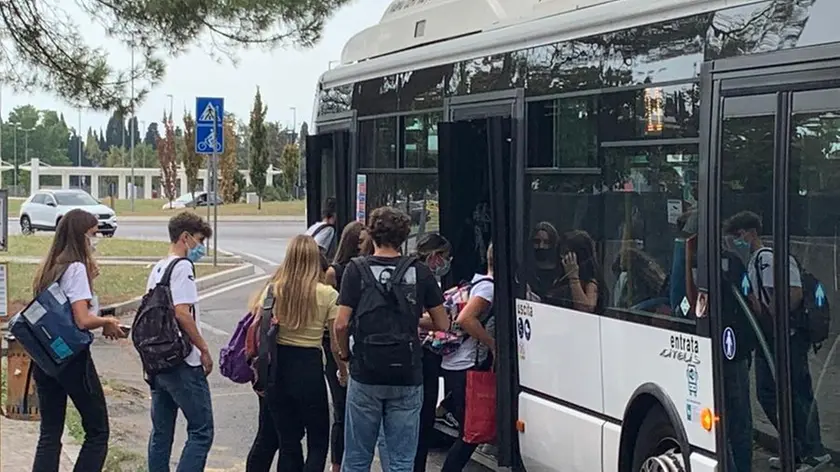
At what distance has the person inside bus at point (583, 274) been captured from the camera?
692 centimetres

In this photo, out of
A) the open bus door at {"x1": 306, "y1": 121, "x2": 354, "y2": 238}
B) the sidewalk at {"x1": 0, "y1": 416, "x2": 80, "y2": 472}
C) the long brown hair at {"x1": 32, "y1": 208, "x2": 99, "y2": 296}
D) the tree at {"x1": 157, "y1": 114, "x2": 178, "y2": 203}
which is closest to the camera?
the long brown hair at {"x1": 32, "y1": 208, "x2": 99, "y2": 296}

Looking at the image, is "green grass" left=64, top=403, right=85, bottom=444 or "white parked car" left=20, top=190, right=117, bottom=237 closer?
"green grass" left=64, top=403, right=85, bottom=444

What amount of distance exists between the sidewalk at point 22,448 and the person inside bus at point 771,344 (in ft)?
15.7

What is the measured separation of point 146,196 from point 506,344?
91.1 metres

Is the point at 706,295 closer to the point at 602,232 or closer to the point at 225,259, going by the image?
the point at 602,232

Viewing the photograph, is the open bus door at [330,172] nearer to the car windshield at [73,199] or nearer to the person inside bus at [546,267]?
the person inside bus at [546,267]

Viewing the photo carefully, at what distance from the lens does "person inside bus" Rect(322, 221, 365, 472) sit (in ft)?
26.3

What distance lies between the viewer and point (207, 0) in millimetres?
14867

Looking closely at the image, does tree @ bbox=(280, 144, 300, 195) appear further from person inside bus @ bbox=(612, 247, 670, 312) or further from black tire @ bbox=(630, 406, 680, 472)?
black tire @ bbox=(630, 406, 680, 472)

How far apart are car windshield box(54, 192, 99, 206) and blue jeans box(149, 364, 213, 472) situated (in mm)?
33136

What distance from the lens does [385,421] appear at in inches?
272

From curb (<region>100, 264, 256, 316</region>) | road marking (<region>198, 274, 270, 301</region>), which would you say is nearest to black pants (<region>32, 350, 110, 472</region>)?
curb (<region>100, 264, 256, 316</region>)

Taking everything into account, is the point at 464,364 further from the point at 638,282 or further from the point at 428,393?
the point at 638,282

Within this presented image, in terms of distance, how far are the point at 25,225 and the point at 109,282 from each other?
20114mm
